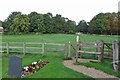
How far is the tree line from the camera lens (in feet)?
314

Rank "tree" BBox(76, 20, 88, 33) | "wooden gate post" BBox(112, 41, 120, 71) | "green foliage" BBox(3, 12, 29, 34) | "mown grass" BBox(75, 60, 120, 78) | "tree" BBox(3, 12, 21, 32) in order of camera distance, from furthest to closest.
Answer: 1. "tree" BBox(76, 20, 88, 33)
2. "tree" BBox(3, 12, 21, 32)
3. "green foliage" BBox(3, 12, 29, 34)
4. "wooden gate post" BBox(112, 41, 120, 71)
5. "mown grass" BBox(75, 60, 120, 78)

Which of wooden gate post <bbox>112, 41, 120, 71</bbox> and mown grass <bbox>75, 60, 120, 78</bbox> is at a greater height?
wooden gate post <bbox>112, 41, 120, 71</bbox>

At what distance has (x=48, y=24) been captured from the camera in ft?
354

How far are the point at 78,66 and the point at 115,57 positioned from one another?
7.18 feet

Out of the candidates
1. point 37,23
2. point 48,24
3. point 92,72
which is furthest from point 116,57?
point 48,24

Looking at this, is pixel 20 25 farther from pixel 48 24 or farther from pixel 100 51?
pixel 100 51

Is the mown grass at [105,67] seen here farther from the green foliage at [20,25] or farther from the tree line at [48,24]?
the green foliage at [20,25]

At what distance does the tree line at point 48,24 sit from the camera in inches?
3767

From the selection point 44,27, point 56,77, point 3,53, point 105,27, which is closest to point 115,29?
point 105,27

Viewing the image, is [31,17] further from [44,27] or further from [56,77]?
[56,77]

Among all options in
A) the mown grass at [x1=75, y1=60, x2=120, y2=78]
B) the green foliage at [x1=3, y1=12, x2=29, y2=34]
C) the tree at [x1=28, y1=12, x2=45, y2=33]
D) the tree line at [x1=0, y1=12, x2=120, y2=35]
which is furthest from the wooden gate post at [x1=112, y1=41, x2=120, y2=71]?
the tree at [x1=28, y1=12, x2=45, y2=33]

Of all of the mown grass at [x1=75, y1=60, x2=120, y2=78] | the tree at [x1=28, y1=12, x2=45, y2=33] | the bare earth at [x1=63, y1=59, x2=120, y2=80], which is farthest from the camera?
the tree at [x1=28, y1=12, x2=45, y2=33]

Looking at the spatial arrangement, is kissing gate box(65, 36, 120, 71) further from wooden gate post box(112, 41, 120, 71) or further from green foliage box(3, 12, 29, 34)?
green foliage box(3, 12, 29, 34)

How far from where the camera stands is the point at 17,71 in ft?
38.1
